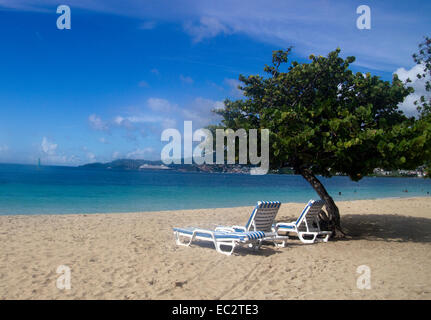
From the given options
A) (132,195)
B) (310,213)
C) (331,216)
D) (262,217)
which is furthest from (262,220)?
(132,195)

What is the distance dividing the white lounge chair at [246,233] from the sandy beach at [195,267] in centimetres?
25

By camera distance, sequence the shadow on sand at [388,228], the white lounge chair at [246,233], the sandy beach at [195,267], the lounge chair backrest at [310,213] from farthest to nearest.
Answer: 1. the shadow on sand at [388,228]
2. the lounge chair backrest at [310,213]
3. the white lounge chair at [246,233]
4. the sandy beach at [195,267]

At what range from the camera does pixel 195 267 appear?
6.51 m

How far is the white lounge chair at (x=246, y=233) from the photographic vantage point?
7.61 meters

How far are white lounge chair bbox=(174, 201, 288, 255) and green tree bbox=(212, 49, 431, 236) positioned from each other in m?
1.46

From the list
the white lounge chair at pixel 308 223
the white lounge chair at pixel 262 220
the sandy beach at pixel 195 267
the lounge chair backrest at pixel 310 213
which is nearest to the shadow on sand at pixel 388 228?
the sandy beach at pixel 195 267

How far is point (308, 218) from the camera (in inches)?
372

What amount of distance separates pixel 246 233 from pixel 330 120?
3.66m

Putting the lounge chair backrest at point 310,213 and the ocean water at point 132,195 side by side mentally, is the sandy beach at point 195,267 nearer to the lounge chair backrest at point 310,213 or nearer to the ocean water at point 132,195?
the lounge chair backrest at point 310,213

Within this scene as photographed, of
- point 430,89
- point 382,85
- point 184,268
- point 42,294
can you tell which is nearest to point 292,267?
point 184,268

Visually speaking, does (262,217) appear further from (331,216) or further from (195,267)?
(195,267)

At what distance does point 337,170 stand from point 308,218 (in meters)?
1.57
